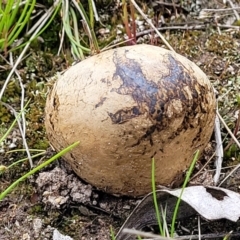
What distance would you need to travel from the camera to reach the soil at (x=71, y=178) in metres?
1.49

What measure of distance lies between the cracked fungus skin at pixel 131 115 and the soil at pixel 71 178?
10 centimetres

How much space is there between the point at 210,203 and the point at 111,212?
0.96ft

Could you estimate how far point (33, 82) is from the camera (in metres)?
1.89

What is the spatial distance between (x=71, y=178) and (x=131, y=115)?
32 centimetres

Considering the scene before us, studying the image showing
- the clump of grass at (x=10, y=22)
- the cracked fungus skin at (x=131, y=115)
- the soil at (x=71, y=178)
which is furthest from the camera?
the clump of grass at (x=10, y=22)

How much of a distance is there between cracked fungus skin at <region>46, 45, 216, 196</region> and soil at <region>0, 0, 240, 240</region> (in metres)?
0.10

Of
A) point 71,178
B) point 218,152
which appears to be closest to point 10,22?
point 71,178

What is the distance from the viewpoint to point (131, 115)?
52.8 inches

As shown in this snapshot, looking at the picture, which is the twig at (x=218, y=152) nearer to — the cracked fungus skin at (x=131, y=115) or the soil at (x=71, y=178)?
the soil at (x=71, y=178)

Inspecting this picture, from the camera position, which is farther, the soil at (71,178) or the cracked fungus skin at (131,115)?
the soil at (71,178)

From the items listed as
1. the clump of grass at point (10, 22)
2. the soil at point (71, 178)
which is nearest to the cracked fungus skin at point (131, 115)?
the soil at point (71, 178)

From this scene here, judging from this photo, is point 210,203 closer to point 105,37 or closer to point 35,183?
point 35,183

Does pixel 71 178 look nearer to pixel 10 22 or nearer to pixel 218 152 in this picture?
pixel 218 152

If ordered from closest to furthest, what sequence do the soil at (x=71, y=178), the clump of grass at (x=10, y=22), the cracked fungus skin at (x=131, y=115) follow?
1. the cracked fungus skin at (x=131, y=115)
2. the soil at (x=71, y=178)
3. the clump of grass at (x=10, y=22)
